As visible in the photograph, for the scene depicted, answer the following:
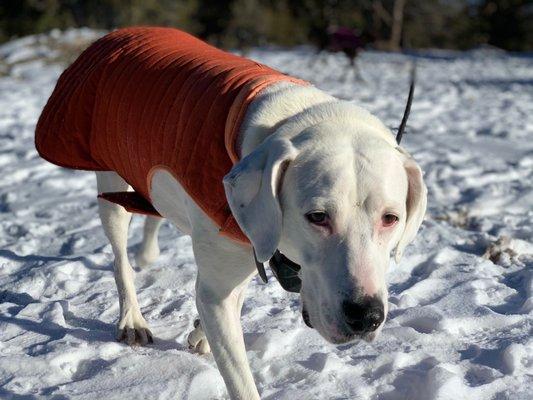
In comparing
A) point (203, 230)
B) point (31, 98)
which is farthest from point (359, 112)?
point (31, 98)

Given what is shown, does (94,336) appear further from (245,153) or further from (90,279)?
(245,153)

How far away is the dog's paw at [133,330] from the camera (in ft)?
10.1

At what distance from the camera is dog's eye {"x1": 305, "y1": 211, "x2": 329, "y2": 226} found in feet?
6.84

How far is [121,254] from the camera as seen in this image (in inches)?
134

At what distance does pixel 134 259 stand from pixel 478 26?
2341cm

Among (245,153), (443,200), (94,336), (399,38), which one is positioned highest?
(245,153)

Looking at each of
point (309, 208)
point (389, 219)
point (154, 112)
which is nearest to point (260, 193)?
point (309, 208)

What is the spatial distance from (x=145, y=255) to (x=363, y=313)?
2.11 m

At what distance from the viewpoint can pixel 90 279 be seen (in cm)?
380

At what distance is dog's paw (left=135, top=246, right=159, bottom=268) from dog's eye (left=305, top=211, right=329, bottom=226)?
198cm

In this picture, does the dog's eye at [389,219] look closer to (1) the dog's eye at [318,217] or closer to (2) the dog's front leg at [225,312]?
(1) the dog's eye at [318,217]

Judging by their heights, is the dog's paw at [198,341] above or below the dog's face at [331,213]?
below

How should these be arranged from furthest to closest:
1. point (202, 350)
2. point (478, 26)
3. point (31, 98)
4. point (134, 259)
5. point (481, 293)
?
point (478, 26) < point (31, 98) < point (134, 259) < point (481, 293) < point (202, 350)

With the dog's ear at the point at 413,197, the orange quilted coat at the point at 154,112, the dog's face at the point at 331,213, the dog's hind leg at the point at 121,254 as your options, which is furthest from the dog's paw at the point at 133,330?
the dog's ear at the point at 413,197
